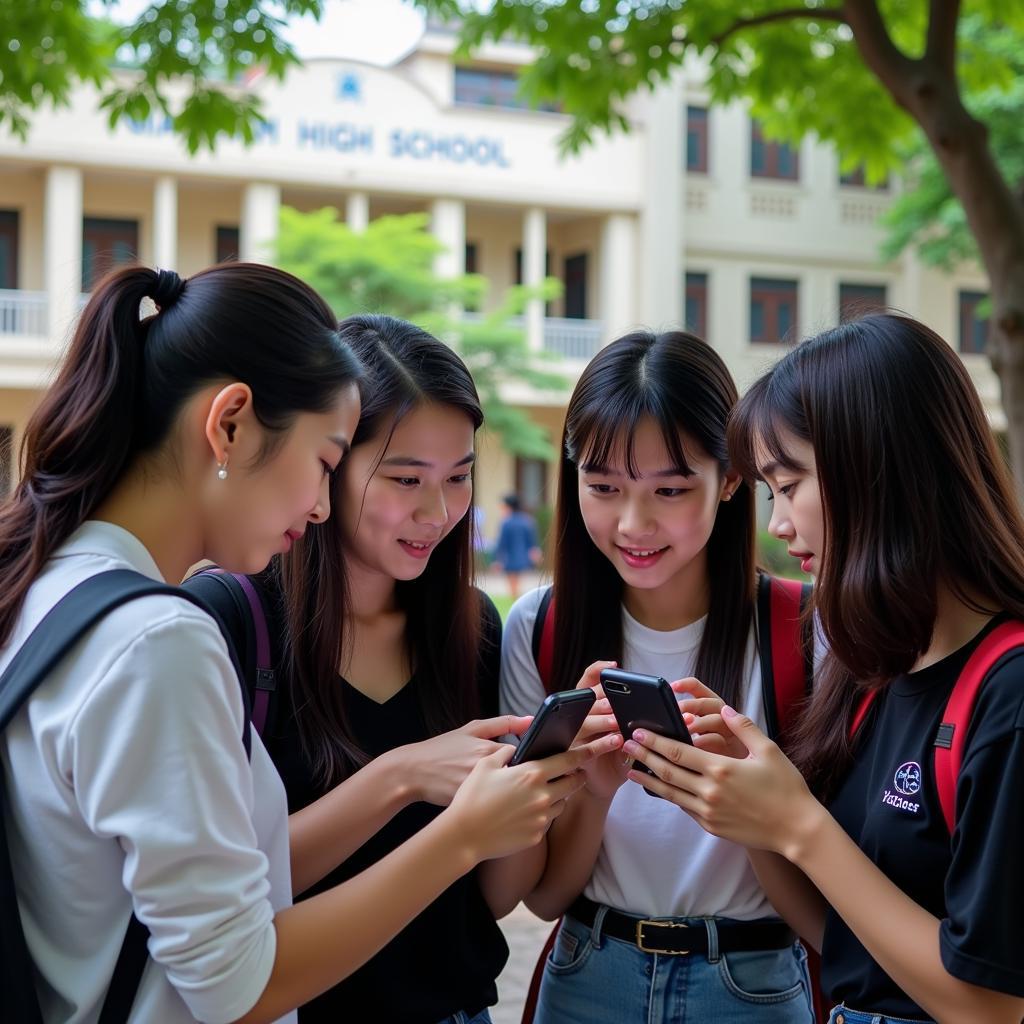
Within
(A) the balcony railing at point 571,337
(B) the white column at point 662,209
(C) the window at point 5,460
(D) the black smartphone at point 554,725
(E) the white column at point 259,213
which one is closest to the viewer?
(D) the black smartphone at point 554,725

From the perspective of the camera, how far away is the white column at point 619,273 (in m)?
22.3

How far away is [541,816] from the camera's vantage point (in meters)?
1.81

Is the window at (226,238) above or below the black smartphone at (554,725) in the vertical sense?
above

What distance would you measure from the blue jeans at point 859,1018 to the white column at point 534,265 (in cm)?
1950

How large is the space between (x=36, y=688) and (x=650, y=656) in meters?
1.28

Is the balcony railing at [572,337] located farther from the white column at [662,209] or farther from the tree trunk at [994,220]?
the tree trunk at [994,220]

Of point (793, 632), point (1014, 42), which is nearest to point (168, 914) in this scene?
point (793, 632)

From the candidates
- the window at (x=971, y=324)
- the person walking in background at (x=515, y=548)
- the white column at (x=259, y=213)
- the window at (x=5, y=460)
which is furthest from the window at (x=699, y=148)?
the window at (x=5, y=460)

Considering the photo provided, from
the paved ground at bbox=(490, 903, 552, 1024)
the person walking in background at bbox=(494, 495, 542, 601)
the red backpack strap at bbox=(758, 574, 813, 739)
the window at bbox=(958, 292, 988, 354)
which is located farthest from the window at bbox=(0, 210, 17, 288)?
the red backpack strap at bbox=(758, 574, 813, 739)

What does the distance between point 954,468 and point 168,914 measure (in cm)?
118

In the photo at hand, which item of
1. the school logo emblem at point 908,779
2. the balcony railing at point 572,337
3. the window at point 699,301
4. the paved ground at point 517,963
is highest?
the window at point 699,301

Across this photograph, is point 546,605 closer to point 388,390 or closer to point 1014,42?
point 388,390

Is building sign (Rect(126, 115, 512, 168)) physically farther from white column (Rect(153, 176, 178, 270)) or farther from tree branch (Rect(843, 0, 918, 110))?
tree branch (Rect(843, 0, 918, 110))

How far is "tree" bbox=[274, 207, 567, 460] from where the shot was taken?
18250mm
